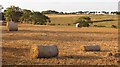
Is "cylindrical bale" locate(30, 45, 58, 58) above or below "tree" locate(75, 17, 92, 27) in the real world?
above

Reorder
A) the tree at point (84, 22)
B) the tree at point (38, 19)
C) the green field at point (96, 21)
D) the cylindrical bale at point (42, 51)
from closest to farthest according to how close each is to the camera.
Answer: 1. the cylindrical bale at point (42, 51)
2. the tree at point (84, 22)
3. the green field at point (96, 21)
4. the tree at point (38, 19)

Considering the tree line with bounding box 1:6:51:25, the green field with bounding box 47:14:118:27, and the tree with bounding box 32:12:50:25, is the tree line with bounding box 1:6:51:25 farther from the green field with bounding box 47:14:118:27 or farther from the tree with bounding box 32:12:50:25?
the green field with bounding box 47:14:118:27

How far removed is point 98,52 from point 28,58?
151 inches

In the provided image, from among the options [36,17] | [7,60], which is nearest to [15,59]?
[7,60]

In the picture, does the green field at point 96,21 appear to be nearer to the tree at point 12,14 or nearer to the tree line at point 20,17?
the tree line at point 20,17

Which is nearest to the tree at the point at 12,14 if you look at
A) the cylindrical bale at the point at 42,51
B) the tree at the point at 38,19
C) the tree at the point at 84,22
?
the tree at the point at 38,19

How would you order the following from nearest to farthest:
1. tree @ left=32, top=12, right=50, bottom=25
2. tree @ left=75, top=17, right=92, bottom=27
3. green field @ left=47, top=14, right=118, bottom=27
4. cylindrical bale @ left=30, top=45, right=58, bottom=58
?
cylindrical bale @ left=30, top=45, right=58, bottom=58 → tree @ left=75, top=17, right=92, bottom=27 → green field @ left=47, top=14, right=118, bottom=27 → tree @ left=32, top=12, right=50, bottom=25

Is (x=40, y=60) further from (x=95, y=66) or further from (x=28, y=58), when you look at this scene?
(x=95, y=66)

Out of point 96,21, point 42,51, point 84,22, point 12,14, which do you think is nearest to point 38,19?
point 12,14

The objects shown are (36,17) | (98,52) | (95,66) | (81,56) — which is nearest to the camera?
(95,66)

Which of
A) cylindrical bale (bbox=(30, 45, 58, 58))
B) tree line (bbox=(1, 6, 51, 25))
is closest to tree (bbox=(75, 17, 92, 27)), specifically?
tree line (bbox=(1, 6, 51, 25))

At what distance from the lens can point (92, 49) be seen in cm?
1652

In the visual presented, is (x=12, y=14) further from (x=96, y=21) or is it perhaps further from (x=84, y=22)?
(x=84, y=22)

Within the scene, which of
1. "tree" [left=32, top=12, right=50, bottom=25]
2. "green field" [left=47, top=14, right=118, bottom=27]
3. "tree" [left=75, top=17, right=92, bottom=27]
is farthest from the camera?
"tree" [left=32, top=12, right=50, bottom=25]
